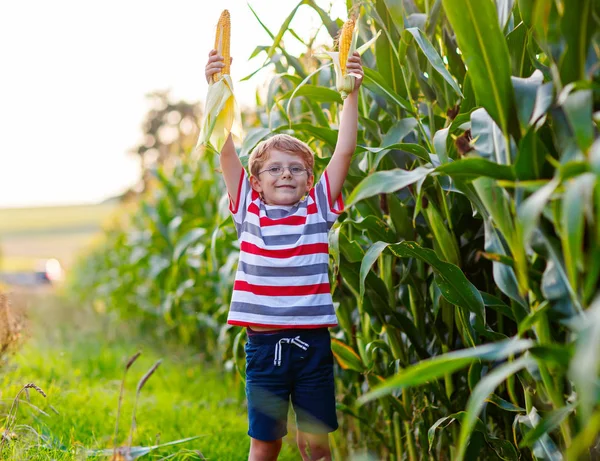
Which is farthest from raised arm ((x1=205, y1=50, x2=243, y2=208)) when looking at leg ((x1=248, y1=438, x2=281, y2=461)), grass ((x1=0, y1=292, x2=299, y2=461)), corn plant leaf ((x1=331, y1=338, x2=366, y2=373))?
grass ((x1=0, y1=292, x2=299, y2=461))

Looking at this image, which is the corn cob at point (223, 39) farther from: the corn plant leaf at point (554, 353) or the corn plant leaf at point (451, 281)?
the corn plant leaf at point (554, 353)

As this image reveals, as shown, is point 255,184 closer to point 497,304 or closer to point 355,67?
point 355,67

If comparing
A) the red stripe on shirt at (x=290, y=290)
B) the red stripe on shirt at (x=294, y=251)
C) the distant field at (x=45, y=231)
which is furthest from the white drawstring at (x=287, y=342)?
the distant field at (x=45, y=231)

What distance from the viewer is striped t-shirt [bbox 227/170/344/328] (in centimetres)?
187

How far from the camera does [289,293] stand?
6.16ft

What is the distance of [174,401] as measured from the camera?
3.40 metres

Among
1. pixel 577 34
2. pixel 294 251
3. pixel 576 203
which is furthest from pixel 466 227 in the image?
pixel 576 203

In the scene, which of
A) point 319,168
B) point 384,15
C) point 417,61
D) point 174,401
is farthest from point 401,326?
point 174,401

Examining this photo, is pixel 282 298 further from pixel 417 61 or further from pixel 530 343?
pixel 530 343

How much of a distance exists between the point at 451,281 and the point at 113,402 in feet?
6.72

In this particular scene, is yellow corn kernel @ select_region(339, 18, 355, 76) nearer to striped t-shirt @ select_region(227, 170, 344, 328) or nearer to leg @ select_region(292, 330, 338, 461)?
striped t-shirt @ select_region(227, 170, 344, 328)

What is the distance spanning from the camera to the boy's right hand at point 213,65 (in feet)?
5.93

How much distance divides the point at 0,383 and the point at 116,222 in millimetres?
6189

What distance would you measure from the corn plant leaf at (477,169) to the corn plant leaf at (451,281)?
35 cm
